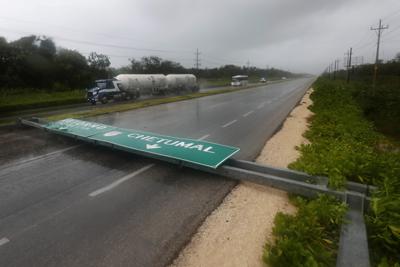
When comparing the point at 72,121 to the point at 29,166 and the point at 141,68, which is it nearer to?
the point at 29,166

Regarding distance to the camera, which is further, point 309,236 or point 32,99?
point 32,99

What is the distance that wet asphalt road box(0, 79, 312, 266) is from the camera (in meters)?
3.68

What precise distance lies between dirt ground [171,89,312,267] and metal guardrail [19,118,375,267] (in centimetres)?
27

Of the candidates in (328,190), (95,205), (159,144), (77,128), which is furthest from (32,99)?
(328,190)

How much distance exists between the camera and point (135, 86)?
99.7 feet

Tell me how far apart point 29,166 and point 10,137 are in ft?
15.8

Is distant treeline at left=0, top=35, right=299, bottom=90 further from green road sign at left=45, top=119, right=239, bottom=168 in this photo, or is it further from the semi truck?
green road sign at left=45, top=119, right=239, bottom=168

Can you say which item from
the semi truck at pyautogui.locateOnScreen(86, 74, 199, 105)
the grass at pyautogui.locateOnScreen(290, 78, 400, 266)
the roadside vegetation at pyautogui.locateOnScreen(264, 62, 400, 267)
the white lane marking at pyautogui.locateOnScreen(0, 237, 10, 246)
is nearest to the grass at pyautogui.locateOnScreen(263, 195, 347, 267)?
the roadside vegetation at pyautogui.locateOnScreen(264, 62, 400, 267)

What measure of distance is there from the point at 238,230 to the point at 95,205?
2.75m

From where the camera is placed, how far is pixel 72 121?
35.0 ft

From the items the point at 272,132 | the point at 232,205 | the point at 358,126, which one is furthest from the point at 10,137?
the point at 358,126

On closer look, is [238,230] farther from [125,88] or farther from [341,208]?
[125,88]

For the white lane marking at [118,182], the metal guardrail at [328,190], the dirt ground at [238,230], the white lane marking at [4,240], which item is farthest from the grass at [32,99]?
the dirt ground at [238,230]

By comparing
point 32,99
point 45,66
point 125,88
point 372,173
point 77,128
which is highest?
point 45,66
